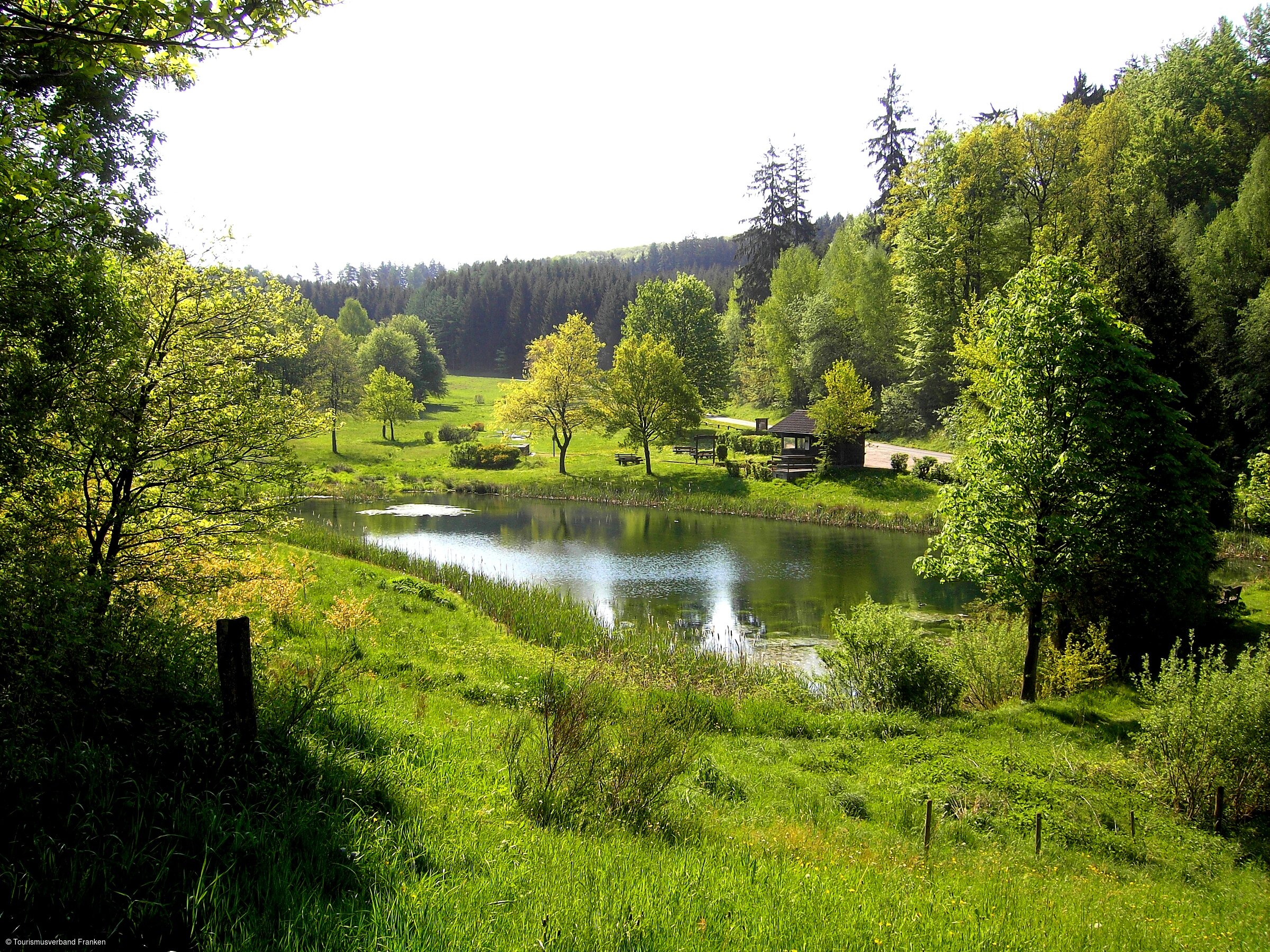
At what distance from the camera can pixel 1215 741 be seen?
888 cm

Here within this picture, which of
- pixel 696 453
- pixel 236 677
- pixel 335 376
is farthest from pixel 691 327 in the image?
pixel 236 677

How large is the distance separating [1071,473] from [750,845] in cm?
988

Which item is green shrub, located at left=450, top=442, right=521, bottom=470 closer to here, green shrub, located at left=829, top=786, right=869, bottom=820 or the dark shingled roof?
the dark shingled roof

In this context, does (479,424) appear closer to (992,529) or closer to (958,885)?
(992,529)

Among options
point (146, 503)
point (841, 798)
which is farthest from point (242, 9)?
point (841, 798)

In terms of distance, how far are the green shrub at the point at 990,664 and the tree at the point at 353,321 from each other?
287ft

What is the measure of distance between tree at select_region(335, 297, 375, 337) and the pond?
5611 centimetres

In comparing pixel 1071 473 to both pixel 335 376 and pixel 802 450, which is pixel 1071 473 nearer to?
pixel 802 450

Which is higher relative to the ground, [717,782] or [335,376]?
[335,376]

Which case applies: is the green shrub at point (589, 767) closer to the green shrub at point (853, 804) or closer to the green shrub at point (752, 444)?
the green shrub at point (853, 804)

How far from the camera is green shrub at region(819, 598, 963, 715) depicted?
1305cm

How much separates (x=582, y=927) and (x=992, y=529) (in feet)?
38.3

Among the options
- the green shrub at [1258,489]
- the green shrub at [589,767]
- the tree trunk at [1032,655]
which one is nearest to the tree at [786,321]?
the green shrub at [1258,489]

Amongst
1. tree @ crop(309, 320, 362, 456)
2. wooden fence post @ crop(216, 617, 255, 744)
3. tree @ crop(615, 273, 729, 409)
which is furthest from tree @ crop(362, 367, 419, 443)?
wooden fence post @ crop(216, 617, 255, 744)
